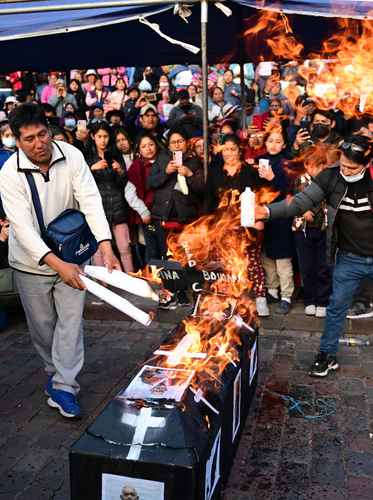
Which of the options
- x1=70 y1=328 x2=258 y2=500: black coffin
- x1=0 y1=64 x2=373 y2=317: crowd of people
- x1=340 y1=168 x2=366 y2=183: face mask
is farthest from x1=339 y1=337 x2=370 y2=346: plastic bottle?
x1=70 y1=328 x2=258 y2=500: black coffin

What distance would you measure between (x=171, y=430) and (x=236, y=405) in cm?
100

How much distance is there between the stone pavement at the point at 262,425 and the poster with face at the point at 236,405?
215mm

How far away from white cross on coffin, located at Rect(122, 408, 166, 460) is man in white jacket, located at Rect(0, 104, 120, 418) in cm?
113

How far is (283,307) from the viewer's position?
21.6 feet

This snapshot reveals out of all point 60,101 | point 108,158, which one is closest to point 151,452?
point 108,158

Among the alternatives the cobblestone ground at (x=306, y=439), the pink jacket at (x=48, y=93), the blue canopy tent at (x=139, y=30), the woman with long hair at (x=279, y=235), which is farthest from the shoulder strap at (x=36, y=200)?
the pink jacket at (x=48, y=93)

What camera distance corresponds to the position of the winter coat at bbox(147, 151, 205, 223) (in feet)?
21.6

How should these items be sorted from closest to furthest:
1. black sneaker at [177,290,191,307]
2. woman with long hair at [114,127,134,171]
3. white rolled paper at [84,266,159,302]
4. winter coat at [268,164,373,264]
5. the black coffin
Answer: the black coffin → white rolled paper at [84,266,159,302] → winter coat at [268,164,373,264] → black sneaker at [177,290,191,307] → woman with long hair at [114,127,134,171]

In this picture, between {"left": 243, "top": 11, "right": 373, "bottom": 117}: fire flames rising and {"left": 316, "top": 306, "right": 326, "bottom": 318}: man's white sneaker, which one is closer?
{"left": 243, "top": 11, "right": 373, "bottom": 117}: fire flames rising

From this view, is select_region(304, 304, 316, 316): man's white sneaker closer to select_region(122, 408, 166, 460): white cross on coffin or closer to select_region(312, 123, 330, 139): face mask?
select_region(312, 123, 330, 139): face mask

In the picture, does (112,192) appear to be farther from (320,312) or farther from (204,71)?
(320,312)

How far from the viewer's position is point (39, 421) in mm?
4418

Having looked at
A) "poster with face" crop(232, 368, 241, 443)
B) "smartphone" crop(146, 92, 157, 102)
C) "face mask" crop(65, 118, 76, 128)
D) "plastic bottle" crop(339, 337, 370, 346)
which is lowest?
"plastic bottle" crop(339, 337, 370, 346)

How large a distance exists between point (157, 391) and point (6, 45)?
5.72m
